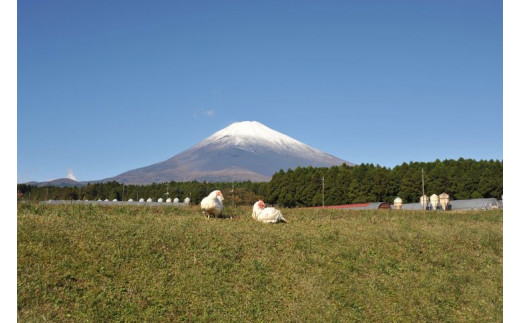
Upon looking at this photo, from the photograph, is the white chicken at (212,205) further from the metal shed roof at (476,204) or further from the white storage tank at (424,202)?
the white storage tank at (424,202)

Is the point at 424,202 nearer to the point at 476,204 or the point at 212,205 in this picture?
the point at 476,204

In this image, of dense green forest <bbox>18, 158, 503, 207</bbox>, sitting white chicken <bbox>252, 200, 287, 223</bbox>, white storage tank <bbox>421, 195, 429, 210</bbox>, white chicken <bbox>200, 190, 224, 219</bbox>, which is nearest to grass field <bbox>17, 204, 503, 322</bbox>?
sitting white chicken <bbox>252, 200, 287, 223</bbox>

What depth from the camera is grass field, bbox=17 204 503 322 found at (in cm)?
1325

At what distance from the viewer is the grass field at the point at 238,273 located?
43.5 ft

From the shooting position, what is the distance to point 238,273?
15633 mm

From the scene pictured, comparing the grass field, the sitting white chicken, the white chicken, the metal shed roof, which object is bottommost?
the metal shed roof

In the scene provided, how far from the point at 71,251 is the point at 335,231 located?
11361mm

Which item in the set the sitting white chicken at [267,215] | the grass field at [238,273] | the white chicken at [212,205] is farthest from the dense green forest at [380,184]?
the grass field at [238,273]

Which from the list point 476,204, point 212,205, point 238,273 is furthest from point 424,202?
point 238,273

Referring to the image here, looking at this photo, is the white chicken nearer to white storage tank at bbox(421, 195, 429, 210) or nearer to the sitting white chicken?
the sitting white chicken

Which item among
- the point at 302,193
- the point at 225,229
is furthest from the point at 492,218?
the point at 302,193

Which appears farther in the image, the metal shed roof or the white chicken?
the metal shed roof

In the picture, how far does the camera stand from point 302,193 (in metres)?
96.1

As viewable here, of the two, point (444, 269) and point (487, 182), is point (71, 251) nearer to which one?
point (444, 269)
